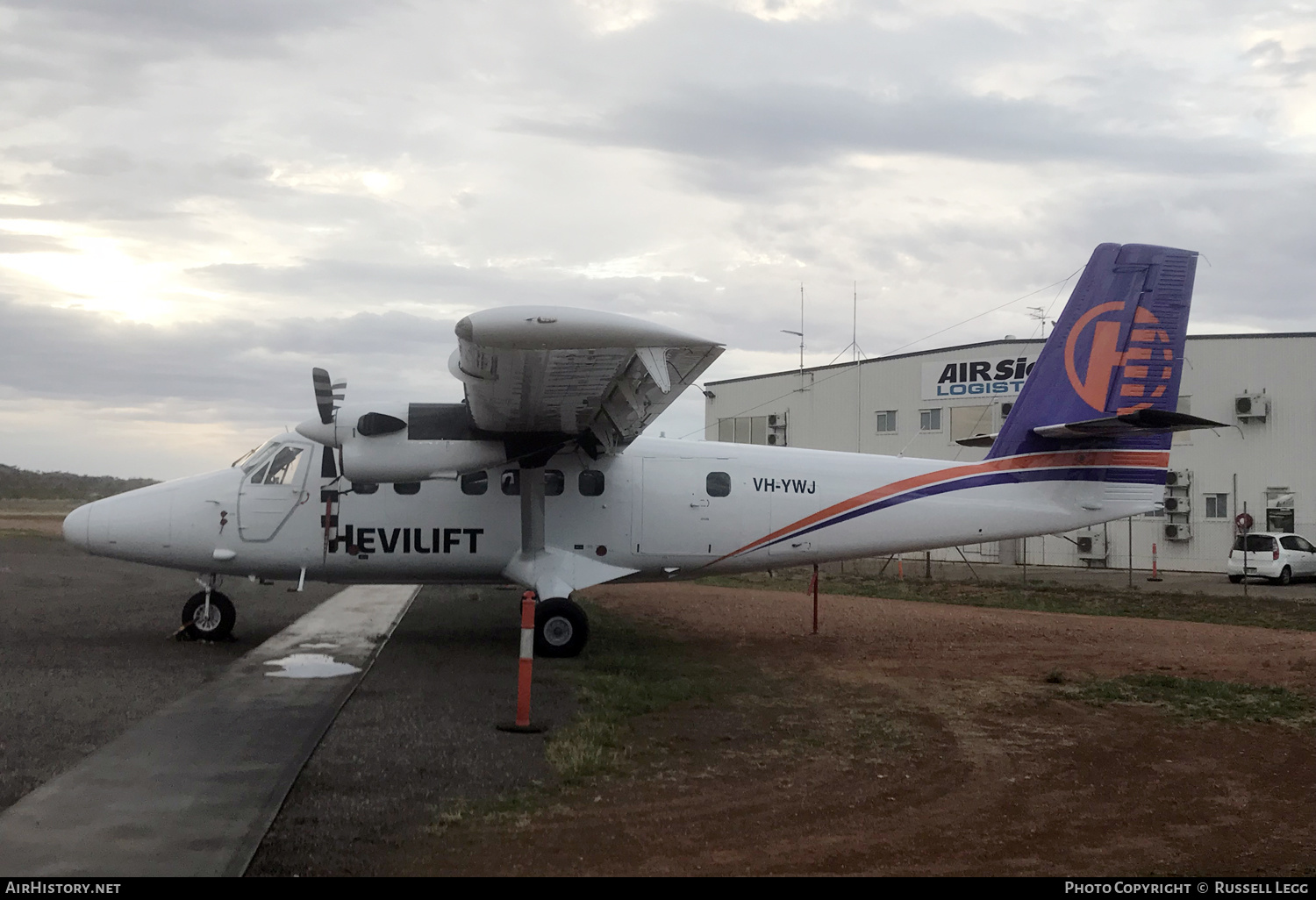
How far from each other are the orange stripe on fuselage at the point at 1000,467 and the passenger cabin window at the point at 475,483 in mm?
3064

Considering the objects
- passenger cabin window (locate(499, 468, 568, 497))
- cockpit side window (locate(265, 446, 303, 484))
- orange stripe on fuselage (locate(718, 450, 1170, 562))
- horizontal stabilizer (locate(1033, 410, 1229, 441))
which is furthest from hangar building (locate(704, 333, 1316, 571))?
cockpit side window (locate(265, 446, 303, 484))

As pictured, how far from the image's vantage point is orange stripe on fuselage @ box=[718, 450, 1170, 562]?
41.9 feet

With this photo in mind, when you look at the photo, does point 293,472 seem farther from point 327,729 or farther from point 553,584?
point 327,729

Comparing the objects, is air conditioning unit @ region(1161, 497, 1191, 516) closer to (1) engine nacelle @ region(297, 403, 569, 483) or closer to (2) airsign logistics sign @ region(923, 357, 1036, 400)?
(2) airsign logistics sign @ region(923, 357, 1036, 400)

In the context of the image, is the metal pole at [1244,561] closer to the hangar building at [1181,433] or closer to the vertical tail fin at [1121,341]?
the hangar building at [1181,433]

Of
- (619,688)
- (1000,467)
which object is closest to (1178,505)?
(1000,467)

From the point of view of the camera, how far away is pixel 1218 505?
3212 cm

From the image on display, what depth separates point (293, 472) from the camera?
1240 cm

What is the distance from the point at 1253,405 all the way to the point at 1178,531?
4.46m

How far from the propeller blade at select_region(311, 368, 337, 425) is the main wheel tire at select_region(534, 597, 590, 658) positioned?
3.17 m

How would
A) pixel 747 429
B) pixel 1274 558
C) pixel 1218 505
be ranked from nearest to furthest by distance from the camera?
pixel 1274 558 → pixel 1218 505 → pixel 747 429

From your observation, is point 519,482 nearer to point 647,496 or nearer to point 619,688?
point 647,496

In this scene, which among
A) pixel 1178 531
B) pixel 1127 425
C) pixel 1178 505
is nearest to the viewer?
pixel 1127 425

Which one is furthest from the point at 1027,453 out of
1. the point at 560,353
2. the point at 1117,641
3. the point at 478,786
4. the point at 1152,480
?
the point at 478,786
